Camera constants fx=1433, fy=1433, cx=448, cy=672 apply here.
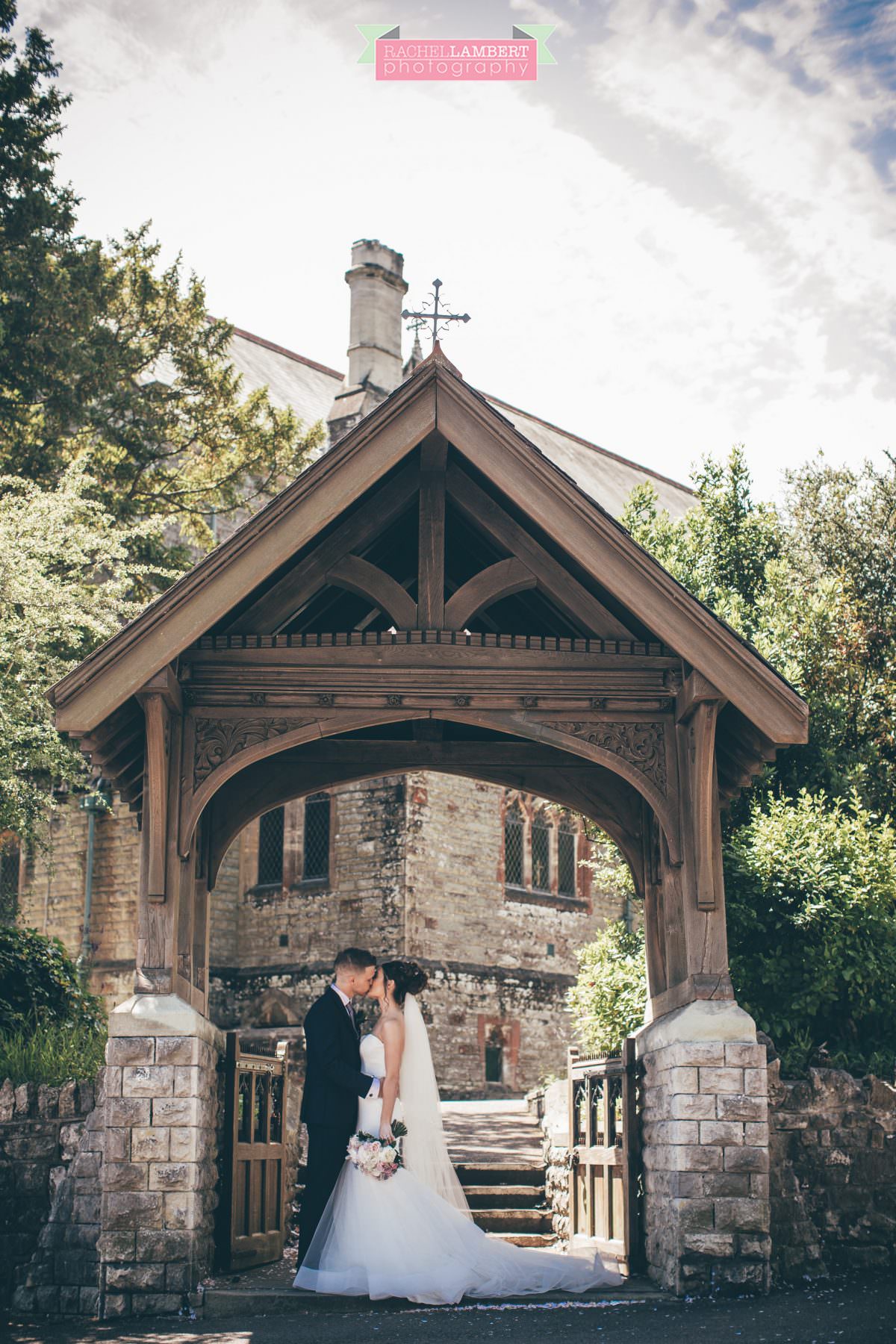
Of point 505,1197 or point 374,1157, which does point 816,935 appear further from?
point 374,1157

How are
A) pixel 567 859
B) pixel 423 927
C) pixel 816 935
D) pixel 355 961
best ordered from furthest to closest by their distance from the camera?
pixel 567 859, pixel 423 927, pixel 816 935, pixel 355 961

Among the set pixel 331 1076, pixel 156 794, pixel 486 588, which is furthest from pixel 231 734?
pixel 331 1076

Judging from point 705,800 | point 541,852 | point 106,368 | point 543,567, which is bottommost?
point 705,800

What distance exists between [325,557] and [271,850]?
1653 cm

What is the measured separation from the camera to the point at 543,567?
965 cm

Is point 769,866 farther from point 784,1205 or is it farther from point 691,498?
point 691,498

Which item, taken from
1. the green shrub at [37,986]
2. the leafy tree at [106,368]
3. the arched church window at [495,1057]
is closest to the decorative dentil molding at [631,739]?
the green shrub at [37,986]

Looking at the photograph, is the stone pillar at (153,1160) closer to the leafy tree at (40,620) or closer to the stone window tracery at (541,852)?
the leafy tree at (40,620)

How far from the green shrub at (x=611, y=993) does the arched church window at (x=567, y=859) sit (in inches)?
408

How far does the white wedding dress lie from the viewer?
8.38 m

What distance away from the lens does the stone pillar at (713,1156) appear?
28.1ft

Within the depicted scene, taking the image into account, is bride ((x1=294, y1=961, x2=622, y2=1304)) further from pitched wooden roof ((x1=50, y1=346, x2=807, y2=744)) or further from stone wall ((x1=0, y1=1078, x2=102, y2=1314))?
pitched wooden roof ((x1=50, y1=346, x2=807, y2=744))

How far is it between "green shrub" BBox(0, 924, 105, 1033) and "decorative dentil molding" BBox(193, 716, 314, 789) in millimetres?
4207

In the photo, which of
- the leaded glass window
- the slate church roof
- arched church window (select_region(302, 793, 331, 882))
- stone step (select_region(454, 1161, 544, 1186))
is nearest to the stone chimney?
the slate church roof
